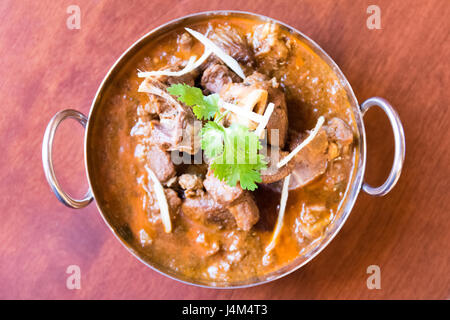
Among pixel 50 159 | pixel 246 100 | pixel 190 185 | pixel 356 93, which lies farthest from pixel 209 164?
pixel 356 93

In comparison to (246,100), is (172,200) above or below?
below

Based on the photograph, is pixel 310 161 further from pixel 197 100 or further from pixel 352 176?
pixel 197 100

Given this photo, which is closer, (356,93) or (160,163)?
(160,163)

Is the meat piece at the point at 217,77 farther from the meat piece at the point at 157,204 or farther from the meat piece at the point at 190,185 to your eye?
the meat piece at the point at 157,204

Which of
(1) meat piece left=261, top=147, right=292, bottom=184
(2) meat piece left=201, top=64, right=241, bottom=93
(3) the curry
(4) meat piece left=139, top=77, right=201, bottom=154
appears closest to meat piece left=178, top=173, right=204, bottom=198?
(3) the curry

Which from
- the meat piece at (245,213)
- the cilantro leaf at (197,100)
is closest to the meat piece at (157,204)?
the meat piece at (245,213)

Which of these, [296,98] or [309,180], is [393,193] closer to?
[309,180]

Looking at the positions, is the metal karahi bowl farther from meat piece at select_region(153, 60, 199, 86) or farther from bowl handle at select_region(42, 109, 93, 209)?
meat piece at select_region(153, 60, 199, 86)

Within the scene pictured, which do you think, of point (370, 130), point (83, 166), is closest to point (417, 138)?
point (370, 130)
